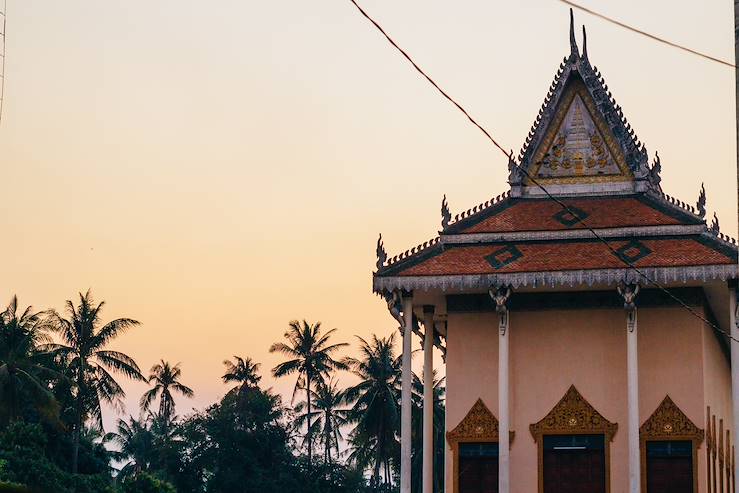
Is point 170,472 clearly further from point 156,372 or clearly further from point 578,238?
point 578,238

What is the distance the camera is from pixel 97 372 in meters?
66.1

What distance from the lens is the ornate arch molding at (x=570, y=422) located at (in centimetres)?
3472

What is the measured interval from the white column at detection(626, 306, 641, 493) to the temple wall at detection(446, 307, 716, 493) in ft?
3.50

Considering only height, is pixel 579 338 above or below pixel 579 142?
below

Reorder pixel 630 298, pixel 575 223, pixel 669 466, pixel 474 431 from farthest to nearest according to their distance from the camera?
pixel 575 223
pixel 474 431
pixel 669 466
pixel 630 298

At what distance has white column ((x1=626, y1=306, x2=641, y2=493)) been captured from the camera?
109ft

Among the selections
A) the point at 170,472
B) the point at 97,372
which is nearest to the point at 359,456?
the point at 170,472

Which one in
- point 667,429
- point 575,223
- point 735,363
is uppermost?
point 575,223

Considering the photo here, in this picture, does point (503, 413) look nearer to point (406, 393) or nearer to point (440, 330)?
point (406, 393)

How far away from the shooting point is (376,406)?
72.3 m

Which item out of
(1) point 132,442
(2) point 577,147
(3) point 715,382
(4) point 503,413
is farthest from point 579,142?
(1) point 132,442

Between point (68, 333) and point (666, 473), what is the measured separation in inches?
1465

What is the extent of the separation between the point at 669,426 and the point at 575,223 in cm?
520

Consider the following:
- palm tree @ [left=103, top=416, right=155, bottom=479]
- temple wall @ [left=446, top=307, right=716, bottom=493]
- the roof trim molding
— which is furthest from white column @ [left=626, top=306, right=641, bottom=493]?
palm tree @ [left=103, top=416, right=155, bottom=479]
